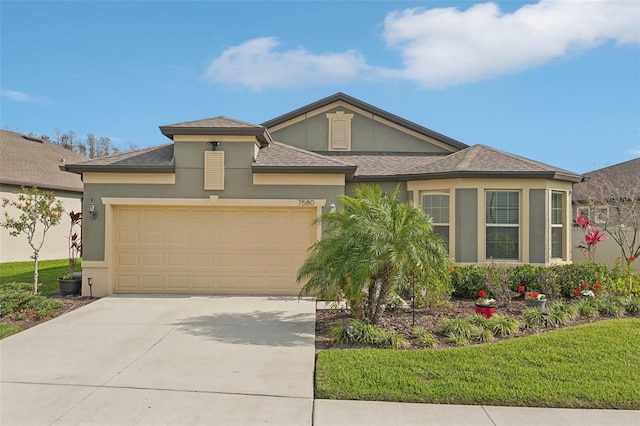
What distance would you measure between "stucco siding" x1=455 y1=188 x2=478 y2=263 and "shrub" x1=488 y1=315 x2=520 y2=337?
382 centimetres

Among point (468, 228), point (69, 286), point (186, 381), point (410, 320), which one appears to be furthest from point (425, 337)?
point (69, 286)

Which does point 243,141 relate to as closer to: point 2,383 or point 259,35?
point 259,35

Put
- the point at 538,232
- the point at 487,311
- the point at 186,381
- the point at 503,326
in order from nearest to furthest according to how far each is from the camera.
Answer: the point at 186,381
the point at 503,326
the point at 487,311
the point at 538,232

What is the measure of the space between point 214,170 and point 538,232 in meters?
8.68

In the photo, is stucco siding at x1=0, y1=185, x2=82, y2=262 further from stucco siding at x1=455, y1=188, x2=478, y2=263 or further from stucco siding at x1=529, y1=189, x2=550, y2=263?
stucco siding at x1=529, y1=189, x2=550, y2=263

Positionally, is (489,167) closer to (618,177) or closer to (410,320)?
Result: (410,320)

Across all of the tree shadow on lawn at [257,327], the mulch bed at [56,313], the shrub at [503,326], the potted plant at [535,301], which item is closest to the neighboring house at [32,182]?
the mulch bed at [56,313]

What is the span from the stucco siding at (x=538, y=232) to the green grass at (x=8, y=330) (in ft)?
38.1

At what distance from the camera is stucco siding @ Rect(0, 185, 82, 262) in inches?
682

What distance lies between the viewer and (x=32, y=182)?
18.4 m

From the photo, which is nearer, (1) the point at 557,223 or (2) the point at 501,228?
(2) the point at 501,228

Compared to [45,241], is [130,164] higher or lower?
higher

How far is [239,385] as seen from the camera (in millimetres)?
5039

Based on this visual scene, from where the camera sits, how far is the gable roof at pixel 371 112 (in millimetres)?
14789
